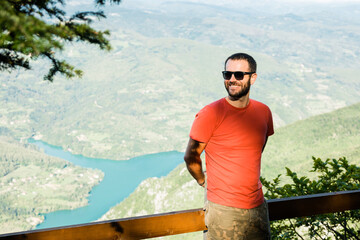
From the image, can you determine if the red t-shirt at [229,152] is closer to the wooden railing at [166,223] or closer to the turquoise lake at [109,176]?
the wooden railing at [166,223]

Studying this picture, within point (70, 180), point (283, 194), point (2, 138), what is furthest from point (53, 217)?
point (283, 194)

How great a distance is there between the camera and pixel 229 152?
1.65 metres

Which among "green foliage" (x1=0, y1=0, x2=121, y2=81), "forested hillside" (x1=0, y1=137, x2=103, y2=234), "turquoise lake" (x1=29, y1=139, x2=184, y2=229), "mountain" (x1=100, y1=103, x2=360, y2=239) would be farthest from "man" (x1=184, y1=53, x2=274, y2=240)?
"forested hillside" (x1=0, y1=137, x2=103, y2=234)

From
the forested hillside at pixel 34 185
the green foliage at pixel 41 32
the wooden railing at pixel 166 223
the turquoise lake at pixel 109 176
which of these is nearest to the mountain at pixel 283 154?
the turquoise lake at pixel 109 176

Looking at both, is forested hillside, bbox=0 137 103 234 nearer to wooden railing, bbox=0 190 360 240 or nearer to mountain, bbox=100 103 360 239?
mountain, bbox=100 103 360 239

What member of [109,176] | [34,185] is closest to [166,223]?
[109,176]

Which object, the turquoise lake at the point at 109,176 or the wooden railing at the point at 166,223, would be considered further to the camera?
the turquoise lake at the point at 109,176

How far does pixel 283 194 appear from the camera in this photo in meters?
3.74

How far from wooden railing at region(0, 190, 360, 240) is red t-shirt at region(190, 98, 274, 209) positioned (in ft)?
0.78

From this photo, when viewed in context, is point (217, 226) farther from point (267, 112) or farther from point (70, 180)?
point (70, 180)

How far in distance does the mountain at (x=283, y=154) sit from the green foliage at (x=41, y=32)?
60554mm

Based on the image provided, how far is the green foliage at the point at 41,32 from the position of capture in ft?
2.69

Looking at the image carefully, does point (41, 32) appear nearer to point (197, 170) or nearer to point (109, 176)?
point (197, 170)

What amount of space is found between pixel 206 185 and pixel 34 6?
1.27m
